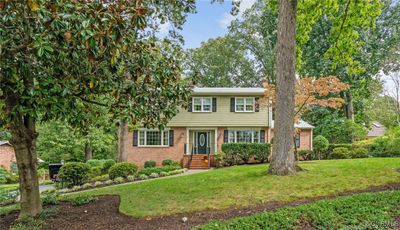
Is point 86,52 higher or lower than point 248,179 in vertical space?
higher

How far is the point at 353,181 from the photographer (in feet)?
25.8

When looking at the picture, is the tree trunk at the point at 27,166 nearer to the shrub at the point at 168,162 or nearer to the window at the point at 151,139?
the shrub at the point at 168,162

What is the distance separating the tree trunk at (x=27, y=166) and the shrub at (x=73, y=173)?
6874 millimetres

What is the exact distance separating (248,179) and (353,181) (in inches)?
106

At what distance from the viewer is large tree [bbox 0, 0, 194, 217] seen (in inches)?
153

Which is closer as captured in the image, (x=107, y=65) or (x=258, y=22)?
(x=107, y=65)

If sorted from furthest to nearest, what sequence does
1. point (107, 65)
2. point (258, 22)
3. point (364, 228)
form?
point (258, 22) → point (364, 228) → point (107, 65)

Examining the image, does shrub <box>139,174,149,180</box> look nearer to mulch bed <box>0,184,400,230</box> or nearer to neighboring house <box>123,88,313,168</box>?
neighboring house <box>123,88,313,168</box>

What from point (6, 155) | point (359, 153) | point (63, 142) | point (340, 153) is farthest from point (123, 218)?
point (6, 155)

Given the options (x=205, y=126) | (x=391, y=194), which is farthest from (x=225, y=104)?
(x=391, y=194)

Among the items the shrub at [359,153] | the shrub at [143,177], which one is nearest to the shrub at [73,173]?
the shrub at [143,177]

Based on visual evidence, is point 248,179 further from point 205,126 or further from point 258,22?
point 258,22

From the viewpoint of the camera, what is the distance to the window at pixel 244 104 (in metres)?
20.5

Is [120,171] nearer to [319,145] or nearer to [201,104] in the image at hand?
[201,104]
